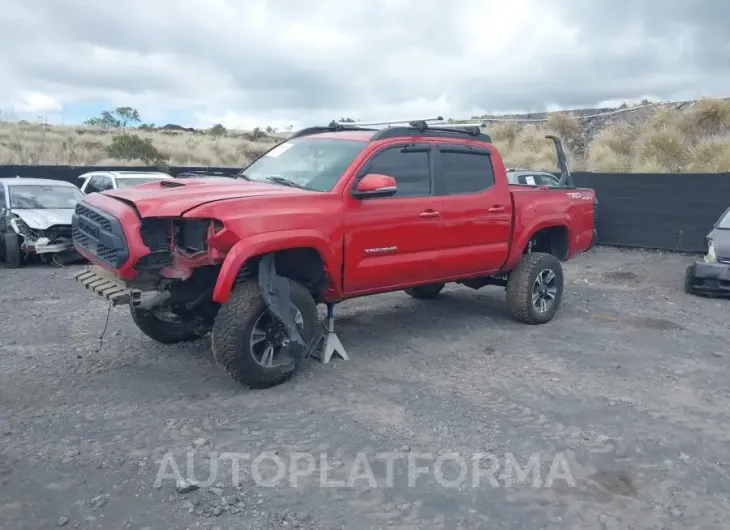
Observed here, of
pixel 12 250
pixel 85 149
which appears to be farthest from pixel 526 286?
pixel 85 149

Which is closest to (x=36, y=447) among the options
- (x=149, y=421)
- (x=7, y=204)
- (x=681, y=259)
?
(x=149, y=421)

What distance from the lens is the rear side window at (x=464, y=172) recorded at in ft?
22.0

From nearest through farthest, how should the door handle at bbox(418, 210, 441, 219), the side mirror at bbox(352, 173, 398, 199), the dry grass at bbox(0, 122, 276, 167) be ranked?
1. the side mirror at bbox(352, 173, 398, 199)
2. the door handle at bbox(418, 210, 441, 219)
3. the dry grass at bbox(0, 122, 276, 167)

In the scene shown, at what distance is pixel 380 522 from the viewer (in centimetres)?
350

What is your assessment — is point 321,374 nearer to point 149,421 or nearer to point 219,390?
point 219,390

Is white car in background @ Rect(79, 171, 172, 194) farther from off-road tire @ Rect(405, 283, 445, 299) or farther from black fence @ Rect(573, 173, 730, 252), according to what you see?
black fence @ Rect(573, 173, 730, 252)

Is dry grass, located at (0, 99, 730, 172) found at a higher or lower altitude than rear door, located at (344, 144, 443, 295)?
higher

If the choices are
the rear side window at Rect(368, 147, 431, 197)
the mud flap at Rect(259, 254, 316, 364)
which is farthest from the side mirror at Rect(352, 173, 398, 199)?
the mud flap at Rect(259, 254, 316, 364)

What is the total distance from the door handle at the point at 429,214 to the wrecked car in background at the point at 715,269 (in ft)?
16.2

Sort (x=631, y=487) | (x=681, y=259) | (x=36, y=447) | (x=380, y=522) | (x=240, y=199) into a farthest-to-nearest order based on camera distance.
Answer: (x=681, y=259) → (x=240, y=199) → (x=36, y=447) → (x=631, y=487) → (x=380, y=522)

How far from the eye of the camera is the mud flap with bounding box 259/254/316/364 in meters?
5.19

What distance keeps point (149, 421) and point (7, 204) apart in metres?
9.00

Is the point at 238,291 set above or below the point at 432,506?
above

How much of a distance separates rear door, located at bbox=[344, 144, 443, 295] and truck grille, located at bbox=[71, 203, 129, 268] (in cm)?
178
